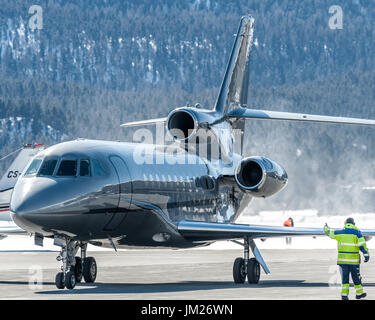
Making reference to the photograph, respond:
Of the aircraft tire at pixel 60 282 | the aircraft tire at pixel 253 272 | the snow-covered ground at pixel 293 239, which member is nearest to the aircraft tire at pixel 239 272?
the aircraft tire at pixel 253 272

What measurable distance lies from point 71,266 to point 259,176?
6.81 meters

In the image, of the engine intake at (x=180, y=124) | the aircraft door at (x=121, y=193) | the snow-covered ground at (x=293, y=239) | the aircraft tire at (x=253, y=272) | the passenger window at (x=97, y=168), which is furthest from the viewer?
the snow-covered ground at (x=293, y=239)

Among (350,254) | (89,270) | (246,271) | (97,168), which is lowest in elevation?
(246,271)

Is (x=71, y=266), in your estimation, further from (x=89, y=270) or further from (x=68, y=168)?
(x=68, y=168)

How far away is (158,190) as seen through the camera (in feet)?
76.9

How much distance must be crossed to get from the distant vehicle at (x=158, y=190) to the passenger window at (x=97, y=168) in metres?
0.03

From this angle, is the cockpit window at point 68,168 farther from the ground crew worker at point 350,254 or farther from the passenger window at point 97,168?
the ground crew worker at point 350,254

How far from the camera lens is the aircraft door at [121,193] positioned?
21.4 m

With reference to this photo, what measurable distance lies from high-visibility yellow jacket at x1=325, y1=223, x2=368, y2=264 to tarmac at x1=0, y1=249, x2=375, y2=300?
787 mm

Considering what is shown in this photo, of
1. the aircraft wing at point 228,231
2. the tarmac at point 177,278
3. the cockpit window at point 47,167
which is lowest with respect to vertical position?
the tarmac at point 177,278

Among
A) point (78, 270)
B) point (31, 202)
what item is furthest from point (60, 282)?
point (78, 270)

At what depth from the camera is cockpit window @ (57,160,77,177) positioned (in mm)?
20516

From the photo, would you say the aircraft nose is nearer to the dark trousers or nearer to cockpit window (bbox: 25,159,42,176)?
cockpit window (bbox: 25,159,42,176)

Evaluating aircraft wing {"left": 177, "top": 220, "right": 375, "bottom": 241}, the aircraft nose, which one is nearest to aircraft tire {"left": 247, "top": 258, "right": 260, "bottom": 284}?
aircraft wing {"left": 177, "top": 220, "right": 375, "bottom": 241}
